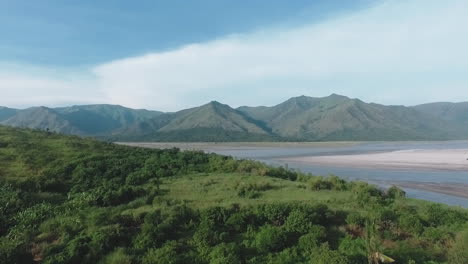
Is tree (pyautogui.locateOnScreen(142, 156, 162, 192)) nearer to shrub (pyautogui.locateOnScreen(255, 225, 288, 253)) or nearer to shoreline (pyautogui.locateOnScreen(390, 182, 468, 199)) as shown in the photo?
shrub (pyautogui.locateOnScreen(255, 225, 288, 253))

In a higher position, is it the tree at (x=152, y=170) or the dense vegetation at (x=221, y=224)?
the tree at (x=152, y=170)

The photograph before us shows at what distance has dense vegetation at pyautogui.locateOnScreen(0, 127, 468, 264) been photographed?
98.3 feet

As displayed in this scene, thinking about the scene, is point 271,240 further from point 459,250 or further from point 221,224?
point 459,250

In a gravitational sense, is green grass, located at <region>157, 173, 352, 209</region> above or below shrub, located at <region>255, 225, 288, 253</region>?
above

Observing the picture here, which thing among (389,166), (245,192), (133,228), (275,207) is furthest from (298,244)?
(389,166)

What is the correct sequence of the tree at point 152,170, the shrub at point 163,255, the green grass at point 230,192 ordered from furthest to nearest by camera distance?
the tree at point 152,170 → the green grass at point 230,192 → the shrub at point 163,255

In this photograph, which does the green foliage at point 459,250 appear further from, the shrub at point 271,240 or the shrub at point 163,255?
the shrub at point 163,255

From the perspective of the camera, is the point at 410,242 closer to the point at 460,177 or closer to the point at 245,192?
the point at 245,192

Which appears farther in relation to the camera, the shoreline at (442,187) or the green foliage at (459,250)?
the shoreline at (442,187)

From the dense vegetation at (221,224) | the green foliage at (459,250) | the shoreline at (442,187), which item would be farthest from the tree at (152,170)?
the shoreline at (442,187)

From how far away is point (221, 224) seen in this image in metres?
35.3

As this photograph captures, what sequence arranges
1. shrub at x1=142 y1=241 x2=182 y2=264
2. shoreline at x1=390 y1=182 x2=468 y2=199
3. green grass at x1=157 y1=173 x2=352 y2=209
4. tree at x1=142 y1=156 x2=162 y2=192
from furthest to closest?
shoreline at x1=390 y1=182 x2=468 y2=199, tree at x1=142 y1=156 x2=162 y2=192, green grass at x1=157 y1=173 x2=352 y2=209, shrub at x1=142 y1=241 x2=182 y2=264

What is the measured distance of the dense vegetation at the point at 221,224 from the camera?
2997cm

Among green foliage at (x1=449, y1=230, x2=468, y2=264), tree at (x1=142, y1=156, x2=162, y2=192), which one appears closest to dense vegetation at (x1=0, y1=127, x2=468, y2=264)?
green foliage at (x1=449, y1=230, x2=468, y2=264)
